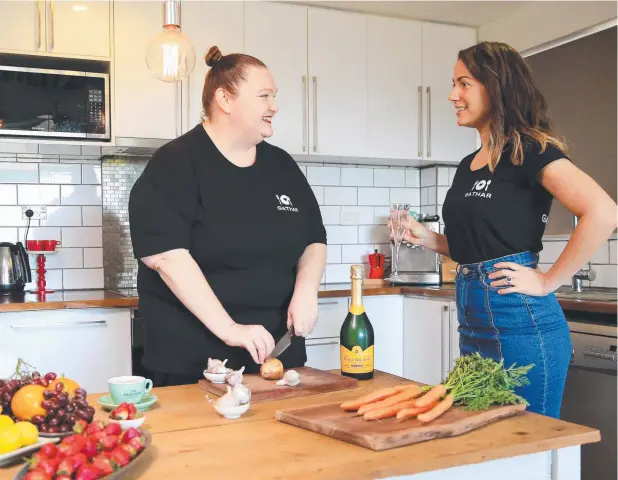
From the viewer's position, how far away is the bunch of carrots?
1.24 m

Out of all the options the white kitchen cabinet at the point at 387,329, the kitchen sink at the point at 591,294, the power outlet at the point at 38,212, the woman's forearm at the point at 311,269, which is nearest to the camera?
the woman's forearm at the point at 311,269

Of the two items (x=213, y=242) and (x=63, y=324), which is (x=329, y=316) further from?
(x=213, y=242)

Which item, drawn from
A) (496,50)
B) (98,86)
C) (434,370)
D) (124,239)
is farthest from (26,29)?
(434,370)

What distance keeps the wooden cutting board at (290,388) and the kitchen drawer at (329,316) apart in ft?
5.73

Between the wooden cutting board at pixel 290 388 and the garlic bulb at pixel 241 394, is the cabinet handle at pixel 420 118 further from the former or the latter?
the garlic bulb at pixel 241 394

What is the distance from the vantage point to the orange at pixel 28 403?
121 cm

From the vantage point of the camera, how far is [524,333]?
1768 mm

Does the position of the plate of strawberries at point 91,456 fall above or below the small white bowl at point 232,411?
above

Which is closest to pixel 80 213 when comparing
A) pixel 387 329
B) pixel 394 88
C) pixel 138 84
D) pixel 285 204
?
pixel 138 84

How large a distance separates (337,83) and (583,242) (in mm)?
2235

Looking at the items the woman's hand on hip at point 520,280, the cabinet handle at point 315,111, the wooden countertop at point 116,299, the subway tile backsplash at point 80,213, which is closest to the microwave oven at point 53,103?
the subway tile backsplash at point 80,213

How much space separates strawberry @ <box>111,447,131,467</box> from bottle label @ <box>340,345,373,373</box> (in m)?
0.76

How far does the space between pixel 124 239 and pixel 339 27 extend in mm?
1576

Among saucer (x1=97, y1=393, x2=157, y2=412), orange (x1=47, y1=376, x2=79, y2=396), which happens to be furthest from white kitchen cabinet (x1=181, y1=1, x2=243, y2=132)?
orange (x1=47, y1=376, x2=79, y2=396)
